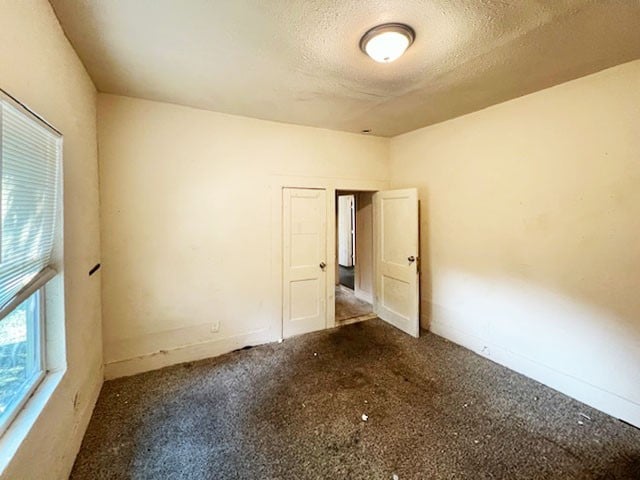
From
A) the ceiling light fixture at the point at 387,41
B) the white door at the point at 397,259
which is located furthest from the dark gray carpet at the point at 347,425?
the ceiling light fixture at the point at 387,41

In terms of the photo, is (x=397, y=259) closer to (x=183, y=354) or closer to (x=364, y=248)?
(x=364, y=248)

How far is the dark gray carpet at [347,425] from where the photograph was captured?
1673 millimetres

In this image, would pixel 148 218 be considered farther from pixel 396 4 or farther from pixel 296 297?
pixel 396 4

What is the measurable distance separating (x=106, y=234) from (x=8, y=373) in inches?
59.3

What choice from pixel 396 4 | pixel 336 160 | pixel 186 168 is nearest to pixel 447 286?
pixel 336 160

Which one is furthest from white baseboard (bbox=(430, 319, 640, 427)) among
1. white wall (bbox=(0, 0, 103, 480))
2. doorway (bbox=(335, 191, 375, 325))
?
white wall (bbox=(0, 0, 103, 480))

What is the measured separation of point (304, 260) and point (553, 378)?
2.63 meters

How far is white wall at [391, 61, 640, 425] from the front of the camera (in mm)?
2072

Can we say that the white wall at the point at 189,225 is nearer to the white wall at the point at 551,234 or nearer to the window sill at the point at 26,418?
the window sill at the point at 26,418

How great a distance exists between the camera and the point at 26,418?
1.25 metres

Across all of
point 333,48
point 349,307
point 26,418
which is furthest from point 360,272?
point 26,418

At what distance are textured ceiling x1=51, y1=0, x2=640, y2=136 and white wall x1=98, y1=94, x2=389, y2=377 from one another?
369 mm

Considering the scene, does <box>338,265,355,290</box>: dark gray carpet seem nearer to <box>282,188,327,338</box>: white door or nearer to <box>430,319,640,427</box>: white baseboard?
<box>282,188,327,338</box>: white door

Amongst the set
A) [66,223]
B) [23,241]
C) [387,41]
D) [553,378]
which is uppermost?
[387,41]
